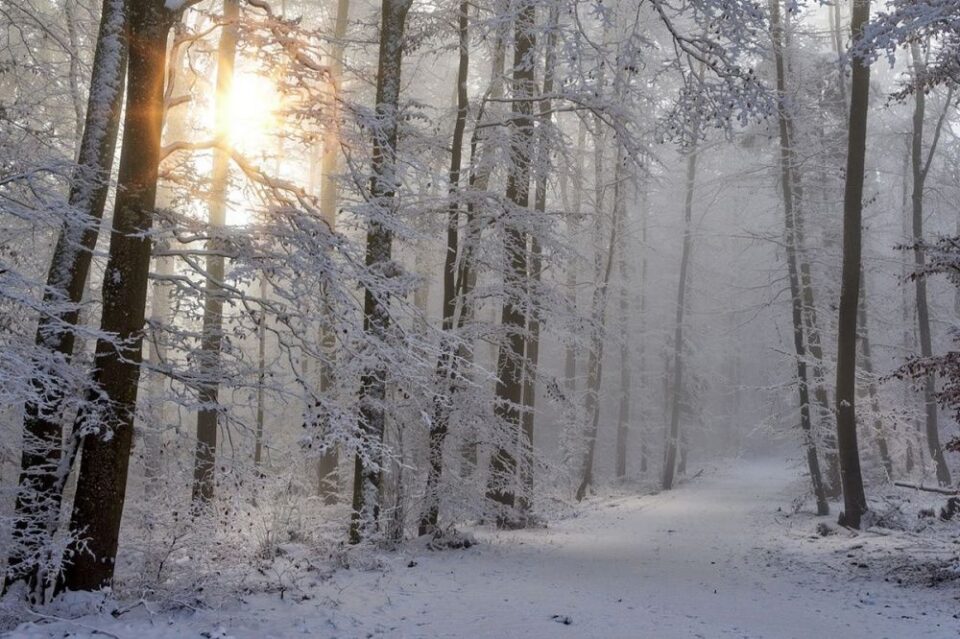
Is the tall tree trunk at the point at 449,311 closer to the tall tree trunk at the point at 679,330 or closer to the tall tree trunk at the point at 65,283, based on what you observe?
the tall tree trunk at the point at 65,283

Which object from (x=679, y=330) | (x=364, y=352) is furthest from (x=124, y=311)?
(x=679, y=330)

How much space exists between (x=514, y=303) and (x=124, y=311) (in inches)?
262

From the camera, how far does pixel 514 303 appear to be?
11.8 metres

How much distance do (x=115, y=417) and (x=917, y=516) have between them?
13.8 meters

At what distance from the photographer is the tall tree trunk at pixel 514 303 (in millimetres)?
11477

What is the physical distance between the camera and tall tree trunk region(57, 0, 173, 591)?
6164 millimetres

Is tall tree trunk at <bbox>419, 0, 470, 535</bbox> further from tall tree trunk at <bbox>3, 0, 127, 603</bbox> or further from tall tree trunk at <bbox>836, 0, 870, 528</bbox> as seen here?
tall tree trunk at <bbox>836, 0, 870, 528</bbox>

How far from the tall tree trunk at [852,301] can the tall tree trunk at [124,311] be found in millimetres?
11984

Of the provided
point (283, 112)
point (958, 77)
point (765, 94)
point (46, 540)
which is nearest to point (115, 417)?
point (46, 540)

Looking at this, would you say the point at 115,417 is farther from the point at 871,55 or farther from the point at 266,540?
the point at 871,55

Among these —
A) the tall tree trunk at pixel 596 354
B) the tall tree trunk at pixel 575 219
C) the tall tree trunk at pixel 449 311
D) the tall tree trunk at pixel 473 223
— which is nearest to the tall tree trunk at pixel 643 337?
the tall tree trunk at pixel 575 219

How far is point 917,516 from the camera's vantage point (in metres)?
Answer: 13.2

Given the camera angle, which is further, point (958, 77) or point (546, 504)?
point (546, 504)

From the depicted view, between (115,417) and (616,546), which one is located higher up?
(115,417)
